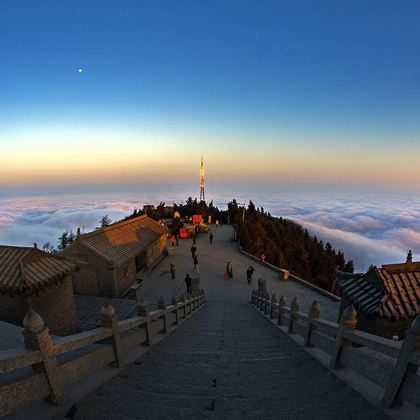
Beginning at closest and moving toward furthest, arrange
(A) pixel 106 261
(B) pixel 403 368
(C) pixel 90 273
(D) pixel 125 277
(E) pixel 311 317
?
(B) pixel 403 368
(E) pixel 311 317
(A) pixel 106 261
(C) pixel 90 273
(D) pixel 125 277

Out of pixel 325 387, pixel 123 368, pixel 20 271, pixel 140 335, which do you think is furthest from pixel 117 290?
pixel 325 387

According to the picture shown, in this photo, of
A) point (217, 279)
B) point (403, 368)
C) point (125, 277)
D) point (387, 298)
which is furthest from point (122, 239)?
point (403, 368)

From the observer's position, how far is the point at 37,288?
11.7 m

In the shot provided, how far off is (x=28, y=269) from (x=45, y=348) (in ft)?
34.5

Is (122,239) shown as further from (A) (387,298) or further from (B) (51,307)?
(A) (387,298)

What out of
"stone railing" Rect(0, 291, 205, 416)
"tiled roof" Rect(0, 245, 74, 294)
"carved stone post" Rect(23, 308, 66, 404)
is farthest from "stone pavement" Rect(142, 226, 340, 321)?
"carved stone post" Rect(23, 308, 66, 404)

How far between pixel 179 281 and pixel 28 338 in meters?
20.0

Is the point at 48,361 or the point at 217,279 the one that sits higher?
the point at 48,361

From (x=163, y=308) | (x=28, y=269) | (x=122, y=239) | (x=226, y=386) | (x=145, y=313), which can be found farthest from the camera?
(x=122, y=239)

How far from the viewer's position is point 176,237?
35.9m

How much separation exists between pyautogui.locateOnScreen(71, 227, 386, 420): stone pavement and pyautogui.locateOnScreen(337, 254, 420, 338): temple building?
267 centimetres

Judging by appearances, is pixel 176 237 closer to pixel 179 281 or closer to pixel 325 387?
pixel 179 281

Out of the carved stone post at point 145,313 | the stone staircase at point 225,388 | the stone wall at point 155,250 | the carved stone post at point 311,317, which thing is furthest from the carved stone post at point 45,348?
the stone wall at point 155,250

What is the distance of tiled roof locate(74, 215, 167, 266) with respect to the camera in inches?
755
